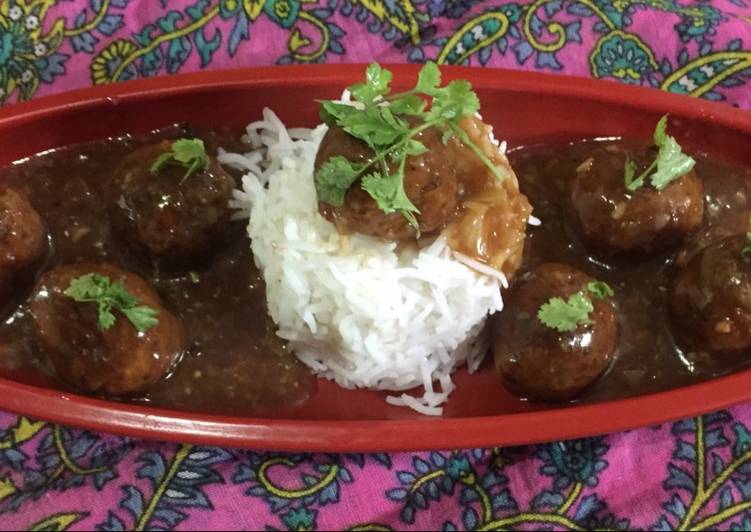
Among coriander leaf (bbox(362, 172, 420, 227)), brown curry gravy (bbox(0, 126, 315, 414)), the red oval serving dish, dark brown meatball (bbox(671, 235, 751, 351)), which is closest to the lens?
coriander leaf (bbox(362, 172, 420, 227))

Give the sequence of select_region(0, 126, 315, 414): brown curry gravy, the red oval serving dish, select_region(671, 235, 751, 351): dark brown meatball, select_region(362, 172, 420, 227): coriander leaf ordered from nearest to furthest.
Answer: select_region(362, 172, 420, 227): coriander leaf < the red oval serving dish < select_region(671, 235, 751, 351): dark brown meatball < select_region(0, 126, 315, 414): brown curry gravy

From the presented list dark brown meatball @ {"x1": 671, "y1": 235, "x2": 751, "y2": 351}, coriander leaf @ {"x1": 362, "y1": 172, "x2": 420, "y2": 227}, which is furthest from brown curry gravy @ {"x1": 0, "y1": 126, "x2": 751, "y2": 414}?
coriander leaf @ {"x1": 362, "y1": 172, "x2": 420, "y2": 227}

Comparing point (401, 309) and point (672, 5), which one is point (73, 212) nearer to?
point (401, 309)

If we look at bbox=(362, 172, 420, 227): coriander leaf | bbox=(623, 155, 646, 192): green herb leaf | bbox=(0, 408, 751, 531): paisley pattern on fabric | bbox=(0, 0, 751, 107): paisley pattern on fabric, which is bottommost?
bbox=(0, 408, 751, 531): paisley pattern on fabric

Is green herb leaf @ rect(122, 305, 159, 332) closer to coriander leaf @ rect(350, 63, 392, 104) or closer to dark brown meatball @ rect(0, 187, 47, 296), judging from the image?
dark brown meatball @ rect(0, 187, 47, 296)

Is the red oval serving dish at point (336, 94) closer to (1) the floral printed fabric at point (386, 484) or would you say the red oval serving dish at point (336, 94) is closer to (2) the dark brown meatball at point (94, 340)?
(2) the dark brown meatball at point (94, 340)

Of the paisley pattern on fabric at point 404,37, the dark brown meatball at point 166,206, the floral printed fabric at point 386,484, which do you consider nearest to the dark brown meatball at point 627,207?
the floral printed fabric at point 386,484

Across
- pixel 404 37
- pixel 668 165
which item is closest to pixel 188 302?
pixel 404 37
